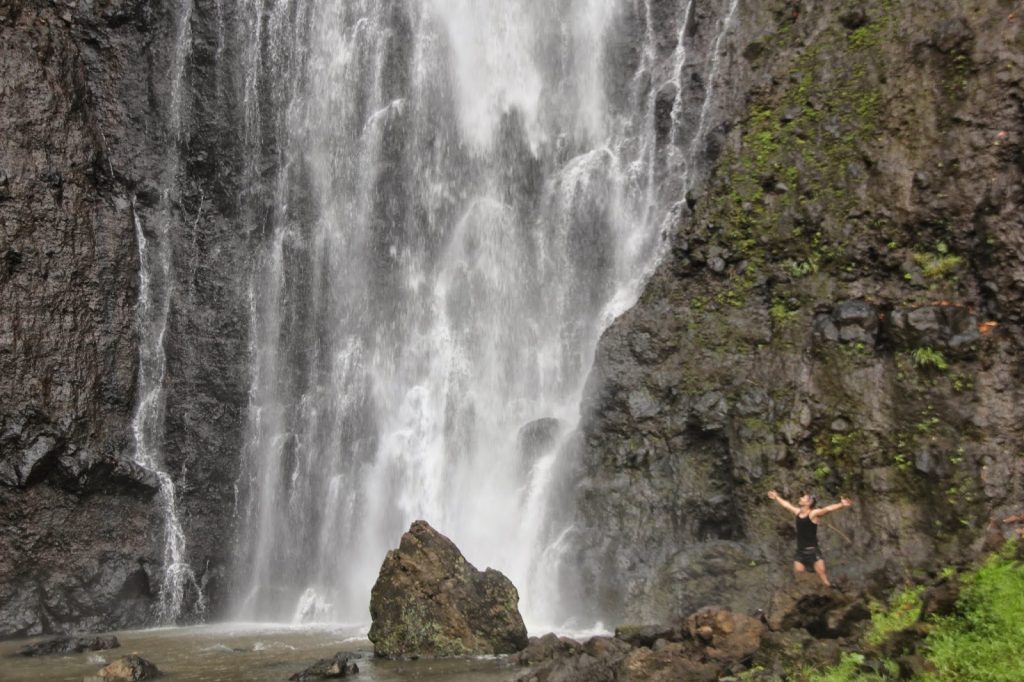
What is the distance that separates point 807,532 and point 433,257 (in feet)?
51.2

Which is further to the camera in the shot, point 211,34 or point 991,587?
point 211,34

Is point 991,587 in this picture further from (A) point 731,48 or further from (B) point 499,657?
(A) point 731,48

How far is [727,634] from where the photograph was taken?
10.5 meters

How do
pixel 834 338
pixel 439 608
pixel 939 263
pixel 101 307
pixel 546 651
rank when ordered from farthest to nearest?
pixel 101 307, pixel 834 338, pixel 939 263, pixel 439 608, pixel 546 651

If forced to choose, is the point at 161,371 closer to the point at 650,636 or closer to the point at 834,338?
the point at 650,636

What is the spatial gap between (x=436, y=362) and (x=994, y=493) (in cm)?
1457

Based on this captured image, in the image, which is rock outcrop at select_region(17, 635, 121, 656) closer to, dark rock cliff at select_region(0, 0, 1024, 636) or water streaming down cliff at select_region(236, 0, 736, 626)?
dark rock cliff at select_region(0, 0, 1024, 636)

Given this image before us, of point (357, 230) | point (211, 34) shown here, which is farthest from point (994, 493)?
point (211, 34)

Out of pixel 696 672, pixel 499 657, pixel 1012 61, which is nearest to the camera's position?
pixel 696 672

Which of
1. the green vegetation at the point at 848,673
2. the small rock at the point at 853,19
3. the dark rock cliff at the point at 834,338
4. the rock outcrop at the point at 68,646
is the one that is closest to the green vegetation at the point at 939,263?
the dark rock cliff at the point at 834,338

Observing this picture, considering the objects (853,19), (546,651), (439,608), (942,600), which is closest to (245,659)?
(439,608)

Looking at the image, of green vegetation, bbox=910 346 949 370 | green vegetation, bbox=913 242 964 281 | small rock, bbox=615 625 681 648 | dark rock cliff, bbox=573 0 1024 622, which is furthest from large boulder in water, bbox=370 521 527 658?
green vegetation, bbox=913 242 964 281

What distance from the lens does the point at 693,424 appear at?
1694 cm

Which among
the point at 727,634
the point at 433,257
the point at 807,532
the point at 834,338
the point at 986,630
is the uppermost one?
the point at 433,257
